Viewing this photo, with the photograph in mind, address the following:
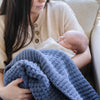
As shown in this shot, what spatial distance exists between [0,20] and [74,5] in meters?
0.58

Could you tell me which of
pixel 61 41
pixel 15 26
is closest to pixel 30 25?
pixel 15 26

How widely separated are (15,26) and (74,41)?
0.38m

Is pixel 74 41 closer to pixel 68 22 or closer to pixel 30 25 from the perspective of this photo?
pixel 68 22

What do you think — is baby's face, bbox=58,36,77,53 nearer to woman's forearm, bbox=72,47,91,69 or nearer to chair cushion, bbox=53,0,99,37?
woman's forearm, bbox=72,47,91,69

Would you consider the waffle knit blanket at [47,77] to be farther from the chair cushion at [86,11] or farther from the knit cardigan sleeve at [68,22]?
the chair cushion at [86,11]

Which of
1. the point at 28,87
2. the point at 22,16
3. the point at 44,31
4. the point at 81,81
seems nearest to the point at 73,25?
the point at 44,31

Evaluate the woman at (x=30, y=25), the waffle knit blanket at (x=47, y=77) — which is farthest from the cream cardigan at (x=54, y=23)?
the waffle knit blanket at (x=47, y=77)

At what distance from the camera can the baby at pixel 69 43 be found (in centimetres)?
98

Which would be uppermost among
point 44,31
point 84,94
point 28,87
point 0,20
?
point 0,20

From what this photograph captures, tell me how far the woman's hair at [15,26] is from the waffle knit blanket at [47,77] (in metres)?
0.30

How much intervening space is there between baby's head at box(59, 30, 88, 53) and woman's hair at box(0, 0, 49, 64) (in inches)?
8.3

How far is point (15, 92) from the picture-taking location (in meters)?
0.73

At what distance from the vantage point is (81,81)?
80 cm

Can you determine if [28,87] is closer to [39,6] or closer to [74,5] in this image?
[39,6]
